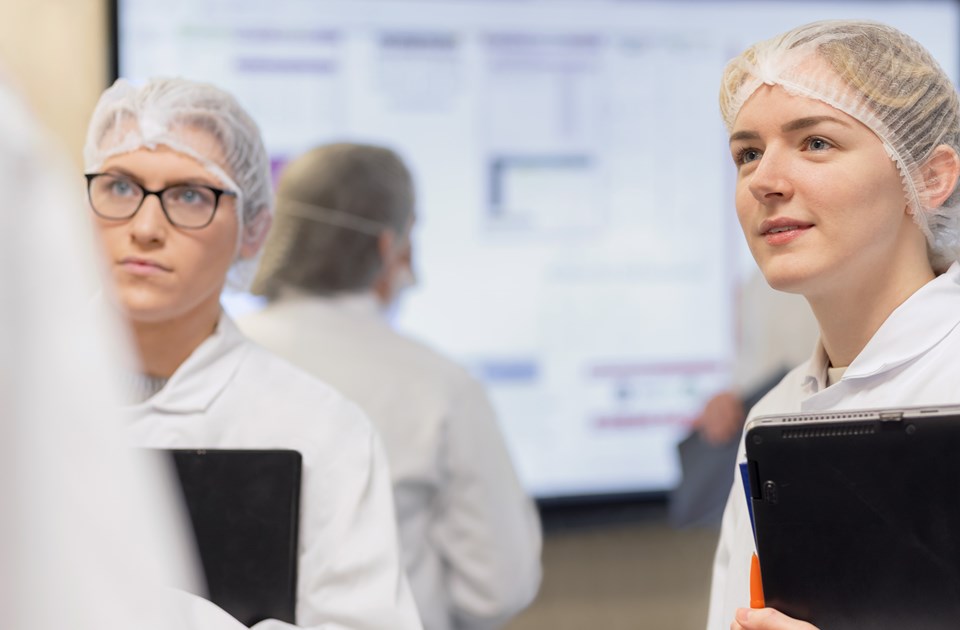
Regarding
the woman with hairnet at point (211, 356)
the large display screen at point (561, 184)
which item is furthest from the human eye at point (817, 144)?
the large display screen at point (561, 184)

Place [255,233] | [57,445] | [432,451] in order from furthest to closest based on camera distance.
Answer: [432,451] → [255,233] → [57,445]

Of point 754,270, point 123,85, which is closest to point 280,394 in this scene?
point 123,85

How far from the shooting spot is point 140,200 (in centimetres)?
164

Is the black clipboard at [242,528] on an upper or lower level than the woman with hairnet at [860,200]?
lower

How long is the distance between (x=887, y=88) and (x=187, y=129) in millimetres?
987

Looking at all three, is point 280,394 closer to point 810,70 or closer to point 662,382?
point 810,70

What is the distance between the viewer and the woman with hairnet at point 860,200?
1325mm

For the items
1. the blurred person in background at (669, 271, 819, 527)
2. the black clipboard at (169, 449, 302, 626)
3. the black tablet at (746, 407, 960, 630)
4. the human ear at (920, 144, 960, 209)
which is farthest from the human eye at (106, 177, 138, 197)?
the blurred person in background at (669, 271, 819, 527)

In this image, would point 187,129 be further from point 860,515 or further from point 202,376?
point 860,515

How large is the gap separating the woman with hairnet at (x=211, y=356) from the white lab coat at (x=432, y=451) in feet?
1.96

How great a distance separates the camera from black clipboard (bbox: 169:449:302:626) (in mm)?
1496

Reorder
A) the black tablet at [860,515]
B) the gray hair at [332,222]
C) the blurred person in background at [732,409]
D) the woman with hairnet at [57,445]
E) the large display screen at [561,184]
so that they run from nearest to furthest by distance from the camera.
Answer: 1. the woman with hairnet at [57,445]
2. the black tablet at [860,515]
3. the gray hair at [332,222]
4. the blurred person in background at [732,409]
5. the large display screen at [561,184]

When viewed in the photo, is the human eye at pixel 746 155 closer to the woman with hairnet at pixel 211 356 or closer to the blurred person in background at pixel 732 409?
the woman with hairnet at pixel 211 356

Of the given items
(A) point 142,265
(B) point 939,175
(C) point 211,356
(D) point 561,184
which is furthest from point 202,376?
(D) point 561,184
